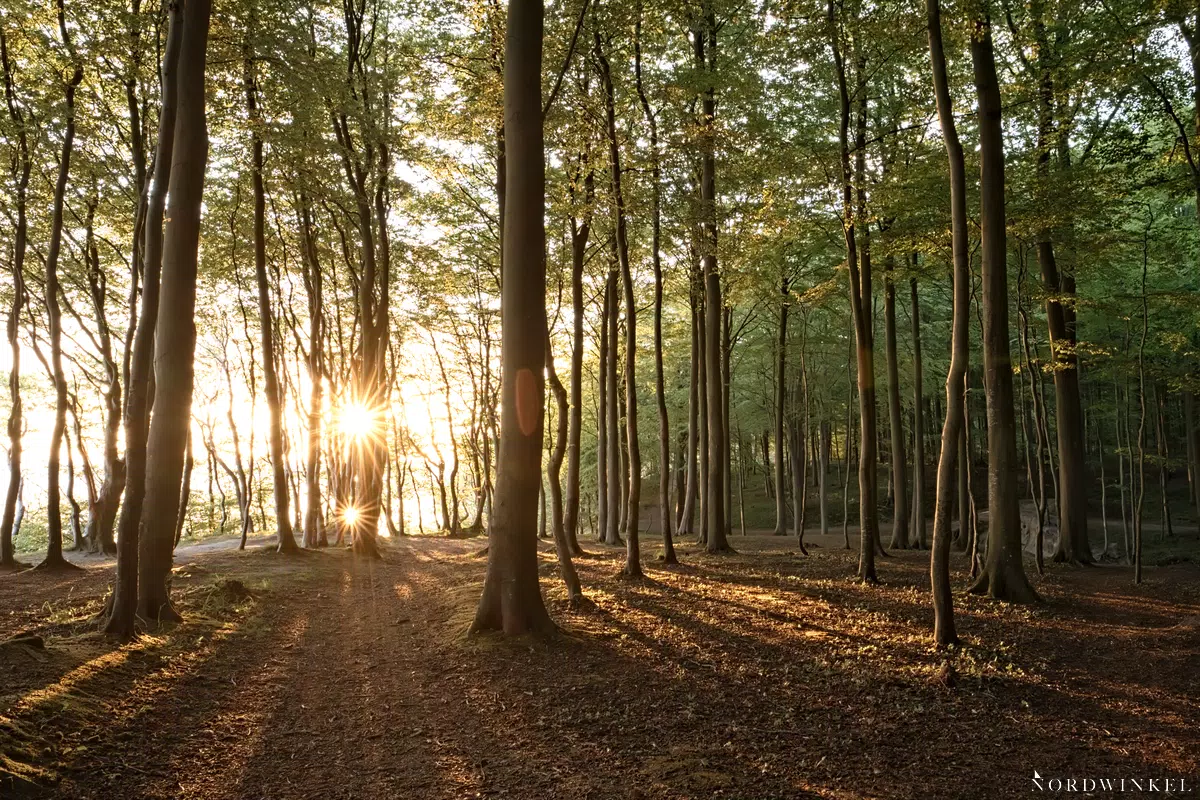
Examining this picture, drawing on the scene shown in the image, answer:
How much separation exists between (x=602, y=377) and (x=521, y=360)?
1291 centimetres

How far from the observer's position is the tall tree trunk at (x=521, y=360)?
24.9ft

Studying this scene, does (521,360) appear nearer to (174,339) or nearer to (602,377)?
(174,339)

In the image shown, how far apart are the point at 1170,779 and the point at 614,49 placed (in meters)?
12.4

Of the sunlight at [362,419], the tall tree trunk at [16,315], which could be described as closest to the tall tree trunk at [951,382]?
the sunlight at [362,419]

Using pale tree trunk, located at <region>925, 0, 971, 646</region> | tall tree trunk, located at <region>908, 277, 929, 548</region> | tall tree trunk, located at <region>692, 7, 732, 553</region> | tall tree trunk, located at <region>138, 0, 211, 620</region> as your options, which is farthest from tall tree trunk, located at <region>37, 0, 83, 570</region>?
tall tree trunk, located at <region>908, 277, 929, 548</region>


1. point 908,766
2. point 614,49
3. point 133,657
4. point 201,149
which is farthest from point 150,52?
point 908,766

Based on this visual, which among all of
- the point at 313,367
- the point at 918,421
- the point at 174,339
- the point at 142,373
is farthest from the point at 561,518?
the point at 313,367

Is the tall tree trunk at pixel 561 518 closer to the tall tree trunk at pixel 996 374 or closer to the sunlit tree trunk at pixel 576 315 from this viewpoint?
the sunlit tree trunk at pixel 576 315

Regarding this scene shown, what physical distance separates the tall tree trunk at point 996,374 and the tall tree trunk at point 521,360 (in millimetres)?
6877

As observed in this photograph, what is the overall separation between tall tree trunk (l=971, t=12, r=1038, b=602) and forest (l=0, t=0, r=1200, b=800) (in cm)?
6

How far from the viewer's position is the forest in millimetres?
4934

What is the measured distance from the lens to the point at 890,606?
9.56 metres

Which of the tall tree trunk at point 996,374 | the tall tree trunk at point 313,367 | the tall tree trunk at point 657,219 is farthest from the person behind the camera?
the tall tree trunk at point 313,367

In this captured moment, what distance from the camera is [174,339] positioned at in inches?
314
